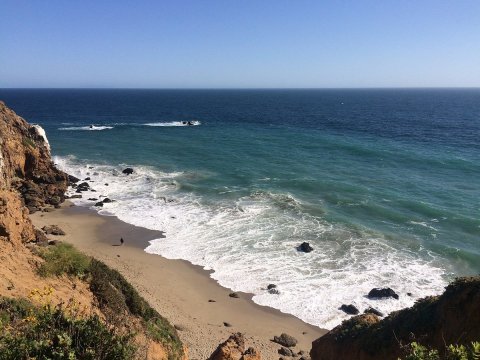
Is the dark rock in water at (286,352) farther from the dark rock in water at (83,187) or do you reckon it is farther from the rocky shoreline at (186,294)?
the dark rock in water at (83,187)

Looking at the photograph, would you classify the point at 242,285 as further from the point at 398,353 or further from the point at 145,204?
the point at 145,204

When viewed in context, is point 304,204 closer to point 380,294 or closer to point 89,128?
point 380,294

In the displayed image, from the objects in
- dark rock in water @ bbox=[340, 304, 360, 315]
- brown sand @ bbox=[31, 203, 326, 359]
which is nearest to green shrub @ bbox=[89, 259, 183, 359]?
brown sand @ bbox=[31, 203, 326, 359]

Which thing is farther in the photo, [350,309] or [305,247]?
[305,247]

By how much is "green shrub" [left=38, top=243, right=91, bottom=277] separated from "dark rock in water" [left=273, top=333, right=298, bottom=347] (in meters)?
12.2

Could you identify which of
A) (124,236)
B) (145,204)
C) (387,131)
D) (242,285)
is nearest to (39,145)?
(145,204)

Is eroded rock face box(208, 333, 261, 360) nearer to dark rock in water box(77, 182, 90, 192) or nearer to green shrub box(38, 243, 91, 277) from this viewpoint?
green shrub box(38, 243, 91, 277)

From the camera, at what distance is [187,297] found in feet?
94.5

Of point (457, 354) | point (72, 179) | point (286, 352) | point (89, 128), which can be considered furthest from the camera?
point (89, 128)

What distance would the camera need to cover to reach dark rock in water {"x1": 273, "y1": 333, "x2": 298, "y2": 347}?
78.1 ft

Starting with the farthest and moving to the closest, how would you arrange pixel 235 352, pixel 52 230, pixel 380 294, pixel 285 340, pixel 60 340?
1. pixel 52 230
2. pixel 380 294
3. pixel 285 340
4. pixel 235 352
5. pixel 60 340

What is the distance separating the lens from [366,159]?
66000 mm

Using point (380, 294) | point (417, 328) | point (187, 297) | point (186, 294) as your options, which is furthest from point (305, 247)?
point (417, 328)

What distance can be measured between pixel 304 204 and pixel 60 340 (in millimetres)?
37595
